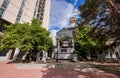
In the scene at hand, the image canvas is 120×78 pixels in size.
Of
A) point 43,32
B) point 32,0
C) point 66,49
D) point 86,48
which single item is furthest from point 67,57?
point 32,0

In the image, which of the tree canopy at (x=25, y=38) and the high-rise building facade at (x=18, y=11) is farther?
the high-rise building facade at (x=18, y=11)

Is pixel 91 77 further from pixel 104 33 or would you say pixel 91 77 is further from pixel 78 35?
pixel 78 35

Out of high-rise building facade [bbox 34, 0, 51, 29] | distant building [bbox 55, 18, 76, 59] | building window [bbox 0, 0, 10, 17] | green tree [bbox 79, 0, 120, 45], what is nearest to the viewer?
green tree [bbox 79, 0, 120, 45]

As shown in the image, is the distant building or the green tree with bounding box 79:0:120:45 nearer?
the green tree with bounding box 79:0:120:45

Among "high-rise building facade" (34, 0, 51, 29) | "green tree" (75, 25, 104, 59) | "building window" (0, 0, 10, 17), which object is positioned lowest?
"green tree" (75, 25, 104, 59)

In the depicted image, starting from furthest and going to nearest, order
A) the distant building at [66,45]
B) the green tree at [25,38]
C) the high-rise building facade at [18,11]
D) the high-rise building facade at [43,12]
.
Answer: the high-rise building facade at [43,12], the distant building at [66,45], the high-rise building facade at [18,11], the green tree at [25,38]

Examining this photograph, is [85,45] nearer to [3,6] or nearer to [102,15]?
[102,15]

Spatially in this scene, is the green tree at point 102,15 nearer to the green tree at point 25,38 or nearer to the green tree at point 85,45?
the green tree at point 25,38

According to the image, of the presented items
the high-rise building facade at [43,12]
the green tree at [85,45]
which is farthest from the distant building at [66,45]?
the high-rise building facade at [43,12]

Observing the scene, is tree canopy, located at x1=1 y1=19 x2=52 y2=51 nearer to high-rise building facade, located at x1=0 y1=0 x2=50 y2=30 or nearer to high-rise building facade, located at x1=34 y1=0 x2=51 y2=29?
high-rise building facade, located at x1=0 y1=0 x2=50 y2=30

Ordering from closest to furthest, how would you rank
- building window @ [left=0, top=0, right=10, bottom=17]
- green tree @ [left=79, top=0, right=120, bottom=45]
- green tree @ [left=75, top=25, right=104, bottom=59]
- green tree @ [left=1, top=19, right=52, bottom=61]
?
green tree @ [left=79, top=0, right=120, bottom=45] → green tree @ [left=1, top=19, right=52, bottom=61] → building window @ [left=0, top=0, right=10, bottom=17] → green tree @ [left=75, top=25, right=104, bottom=59]

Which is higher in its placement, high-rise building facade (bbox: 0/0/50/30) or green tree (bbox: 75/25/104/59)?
high-rise building facade (bbox: 0/0/50/30)

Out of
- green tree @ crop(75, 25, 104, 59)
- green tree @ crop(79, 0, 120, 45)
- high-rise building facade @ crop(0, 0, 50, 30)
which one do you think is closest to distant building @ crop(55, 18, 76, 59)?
green tree @ crop(75, 25, 104, 59)

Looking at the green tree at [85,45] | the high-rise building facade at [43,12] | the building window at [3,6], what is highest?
the high-rise building facade at [43,12]
